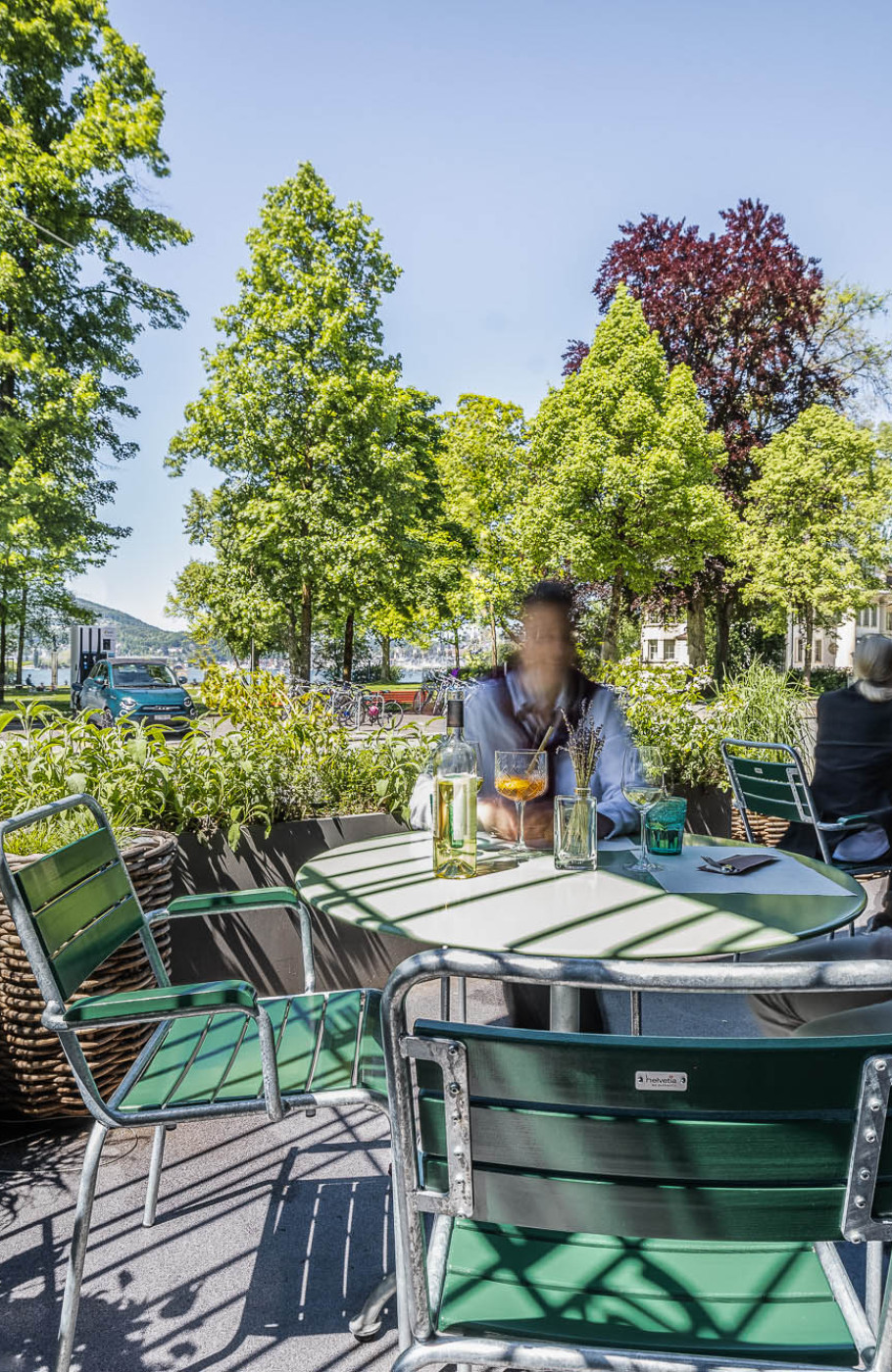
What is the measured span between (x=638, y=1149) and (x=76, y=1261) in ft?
4.49

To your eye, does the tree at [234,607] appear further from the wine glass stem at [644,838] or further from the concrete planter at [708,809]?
the wine glass stem at [644,838]

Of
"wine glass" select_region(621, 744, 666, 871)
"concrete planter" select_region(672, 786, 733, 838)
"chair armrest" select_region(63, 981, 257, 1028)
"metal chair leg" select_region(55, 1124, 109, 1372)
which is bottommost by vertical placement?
"metal chair leg" select_region(55, 1124, 109, 1372)

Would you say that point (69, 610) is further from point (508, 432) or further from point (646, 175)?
point (646, 175)

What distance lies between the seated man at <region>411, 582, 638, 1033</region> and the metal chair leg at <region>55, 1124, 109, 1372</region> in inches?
56.7

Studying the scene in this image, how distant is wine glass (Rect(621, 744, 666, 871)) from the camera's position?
2076mm

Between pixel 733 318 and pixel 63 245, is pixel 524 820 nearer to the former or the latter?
pixel 63 245

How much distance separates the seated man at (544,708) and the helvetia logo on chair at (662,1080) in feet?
5.99

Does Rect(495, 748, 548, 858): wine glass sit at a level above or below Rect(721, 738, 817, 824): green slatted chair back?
above

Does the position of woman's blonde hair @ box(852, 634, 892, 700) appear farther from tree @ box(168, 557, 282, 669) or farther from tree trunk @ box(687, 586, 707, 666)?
tree trunk @ box(687, 586, 707, 666)

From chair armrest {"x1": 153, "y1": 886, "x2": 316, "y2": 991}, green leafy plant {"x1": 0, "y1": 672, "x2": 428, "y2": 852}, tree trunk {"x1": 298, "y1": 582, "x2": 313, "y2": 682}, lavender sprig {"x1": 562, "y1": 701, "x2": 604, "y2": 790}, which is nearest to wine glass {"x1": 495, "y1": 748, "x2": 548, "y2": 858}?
lavender sprig {"x1": 562, "y1": 701, "x2": 604, "y2": 790}

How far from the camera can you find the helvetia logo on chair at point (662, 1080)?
807 mm

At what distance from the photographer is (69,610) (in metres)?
23.6

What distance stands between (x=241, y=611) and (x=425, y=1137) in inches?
679

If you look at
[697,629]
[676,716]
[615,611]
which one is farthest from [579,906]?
[697,629]
